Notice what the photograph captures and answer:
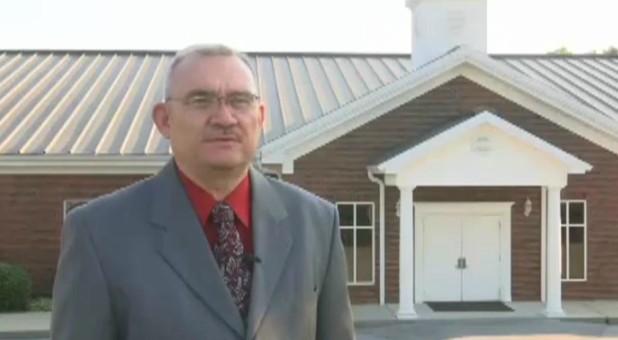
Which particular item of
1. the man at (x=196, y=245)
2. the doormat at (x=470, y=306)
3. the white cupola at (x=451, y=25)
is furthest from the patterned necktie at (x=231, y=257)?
the white cupola at (x=451, y=25)

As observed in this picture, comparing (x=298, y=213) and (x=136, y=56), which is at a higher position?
(x=136, y=56)

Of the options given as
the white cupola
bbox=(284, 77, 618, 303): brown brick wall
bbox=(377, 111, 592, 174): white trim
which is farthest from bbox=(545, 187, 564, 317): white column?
the white cupola

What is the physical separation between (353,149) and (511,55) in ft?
35.1

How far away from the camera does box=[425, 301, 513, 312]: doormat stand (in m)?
16.4

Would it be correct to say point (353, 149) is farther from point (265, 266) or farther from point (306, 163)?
point (265, 266)

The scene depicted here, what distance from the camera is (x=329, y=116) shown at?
16.6 metres

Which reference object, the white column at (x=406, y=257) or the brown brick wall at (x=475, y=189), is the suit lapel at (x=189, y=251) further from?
the brown brick wall at (x=475, y=189)

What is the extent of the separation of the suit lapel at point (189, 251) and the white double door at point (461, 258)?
15160 millimetres

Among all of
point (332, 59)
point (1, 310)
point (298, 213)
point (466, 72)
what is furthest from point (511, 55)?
point (298, 213)

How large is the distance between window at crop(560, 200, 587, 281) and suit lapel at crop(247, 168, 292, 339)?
1589cm

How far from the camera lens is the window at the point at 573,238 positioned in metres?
17.7

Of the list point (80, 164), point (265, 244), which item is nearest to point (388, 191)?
point (80, 164)

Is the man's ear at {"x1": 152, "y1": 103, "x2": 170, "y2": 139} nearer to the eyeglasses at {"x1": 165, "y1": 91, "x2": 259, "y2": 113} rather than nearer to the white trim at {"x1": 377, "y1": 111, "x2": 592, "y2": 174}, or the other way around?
the eyeglasses at {"x1": 165, "y1": 91, "x2": 259, "y2": 113}

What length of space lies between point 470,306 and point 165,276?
1504 cm
